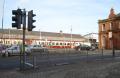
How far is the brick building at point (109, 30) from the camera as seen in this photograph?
7306 centimetres

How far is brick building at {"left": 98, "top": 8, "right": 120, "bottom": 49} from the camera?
73.1 metres

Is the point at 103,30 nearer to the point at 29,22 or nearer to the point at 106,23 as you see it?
the point at 106,23

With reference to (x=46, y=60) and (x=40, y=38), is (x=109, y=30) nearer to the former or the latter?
(x=46, y=60)

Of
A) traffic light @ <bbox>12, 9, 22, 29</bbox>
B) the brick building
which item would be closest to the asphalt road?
traffic light @ <bbox>12, 9, 22, 29</bbox>

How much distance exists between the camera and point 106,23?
78188mm

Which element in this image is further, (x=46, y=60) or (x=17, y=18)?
(x=46, y=60)

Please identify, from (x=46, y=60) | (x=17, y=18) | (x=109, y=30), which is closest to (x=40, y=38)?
(x=109, y=30)

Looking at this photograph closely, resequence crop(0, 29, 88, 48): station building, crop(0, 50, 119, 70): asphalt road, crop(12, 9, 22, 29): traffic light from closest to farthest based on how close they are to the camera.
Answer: crop(12, 9, 22, 29): traffic light → crop(0, 50, 119, 70): asphalt road → crop(0, 29, 88, 48): station building

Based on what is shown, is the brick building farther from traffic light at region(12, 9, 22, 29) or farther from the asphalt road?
traffic light at region(12, 9, 22, 29)

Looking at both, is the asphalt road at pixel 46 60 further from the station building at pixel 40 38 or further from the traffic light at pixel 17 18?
the station building at pixel 40 38

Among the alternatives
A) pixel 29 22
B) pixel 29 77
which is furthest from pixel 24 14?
pixel 29 77

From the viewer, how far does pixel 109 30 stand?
73.8m

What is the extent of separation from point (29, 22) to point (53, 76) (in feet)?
15.3

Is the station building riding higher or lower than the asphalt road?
higher
